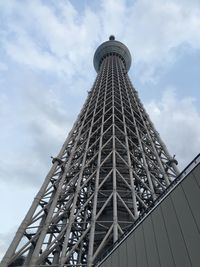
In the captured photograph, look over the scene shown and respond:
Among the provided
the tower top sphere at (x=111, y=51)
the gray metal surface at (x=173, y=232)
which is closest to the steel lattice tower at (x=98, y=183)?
the gray metal surface at (x=173, y=232)

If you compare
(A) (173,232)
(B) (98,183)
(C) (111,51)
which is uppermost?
(C) (111,51)

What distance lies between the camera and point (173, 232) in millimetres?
9125

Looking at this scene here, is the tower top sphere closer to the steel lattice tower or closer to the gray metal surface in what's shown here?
the steel lattice tower

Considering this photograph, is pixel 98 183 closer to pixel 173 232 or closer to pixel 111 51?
pixel 173 232

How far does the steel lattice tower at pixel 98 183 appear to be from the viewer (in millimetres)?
18641

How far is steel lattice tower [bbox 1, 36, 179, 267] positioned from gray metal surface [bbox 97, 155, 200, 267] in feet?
19.5

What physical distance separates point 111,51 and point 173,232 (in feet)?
205

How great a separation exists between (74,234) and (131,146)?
13107mm

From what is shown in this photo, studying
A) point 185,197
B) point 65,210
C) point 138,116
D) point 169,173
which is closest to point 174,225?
point 185,197

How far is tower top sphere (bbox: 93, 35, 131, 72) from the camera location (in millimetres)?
67125

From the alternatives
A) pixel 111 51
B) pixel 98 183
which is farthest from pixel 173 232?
pixel 111 51

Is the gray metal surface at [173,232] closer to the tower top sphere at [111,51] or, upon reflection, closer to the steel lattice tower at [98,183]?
the steel lattice tower at [98,183]

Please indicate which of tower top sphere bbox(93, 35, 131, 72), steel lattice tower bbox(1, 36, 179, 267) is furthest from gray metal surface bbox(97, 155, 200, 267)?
tower top sphere bbox(93, 35, 131, 72)

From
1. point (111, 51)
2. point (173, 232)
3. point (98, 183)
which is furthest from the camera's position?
point (111, 51)
